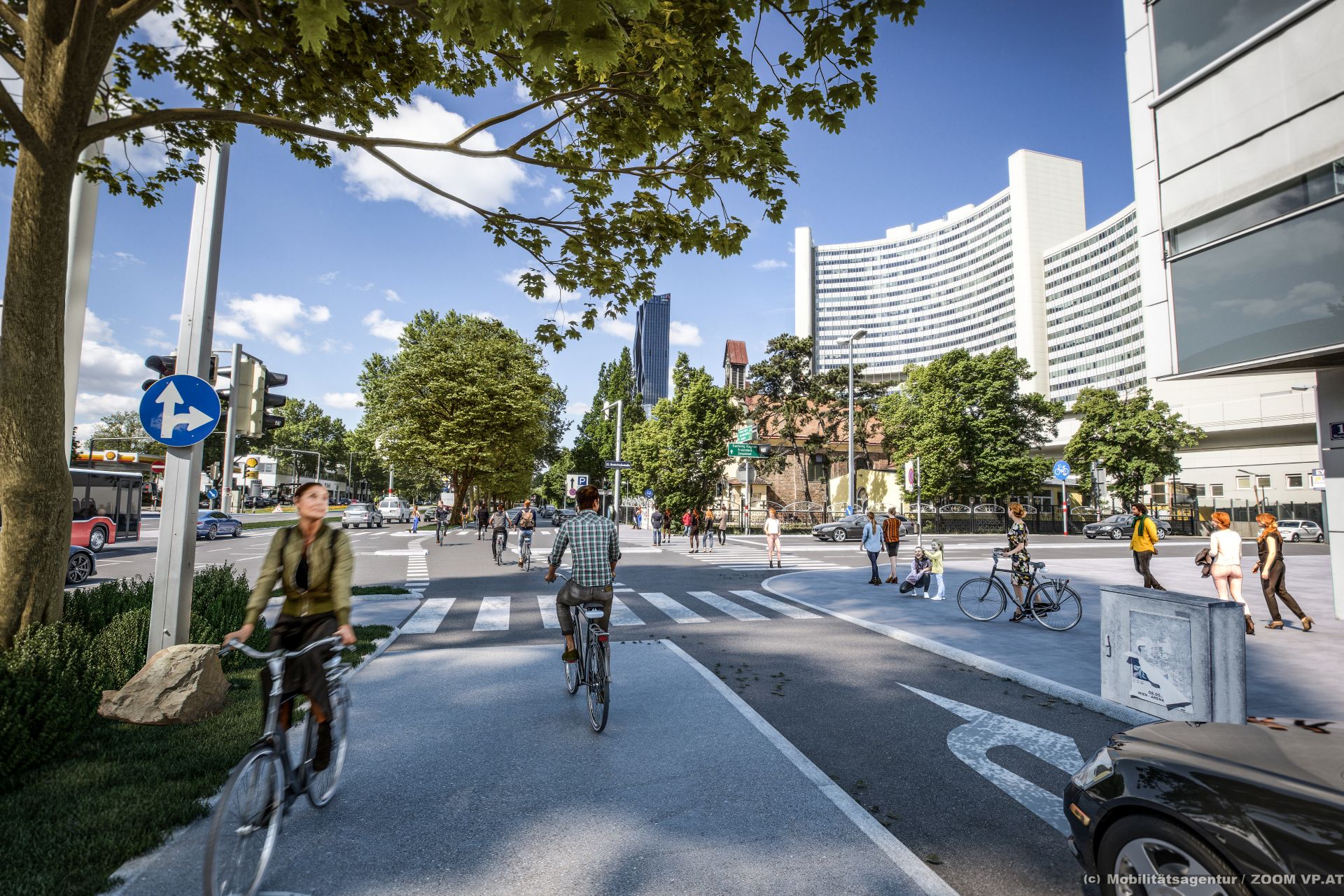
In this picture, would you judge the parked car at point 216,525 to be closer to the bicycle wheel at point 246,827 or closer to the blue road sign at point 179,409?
the blue road sign at point 179,409

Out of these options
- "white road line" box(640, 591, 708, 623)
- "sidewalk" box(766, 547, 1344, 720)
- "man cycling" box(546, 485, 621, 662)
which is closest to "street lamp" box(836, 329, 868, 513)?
"sidewalk" box(766, 547, 1344, 720)

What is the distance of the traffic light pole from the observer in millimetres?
5895

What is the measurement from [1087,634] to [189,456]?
1124 cm

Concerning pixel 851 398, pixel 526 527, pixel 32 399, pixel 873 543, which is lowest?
pixel 873 543

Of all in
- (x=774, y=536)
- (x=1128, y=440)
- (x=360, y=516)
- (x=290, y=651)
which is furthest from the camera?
(x=1128, y=440)

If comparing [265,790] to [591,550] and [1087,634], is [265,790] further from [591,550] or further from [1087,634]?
[1087,634]

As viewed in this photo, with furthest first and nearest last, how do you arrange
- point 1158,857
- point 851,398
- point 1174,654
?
point 851,398 → point 1174,654 → point 1158,857

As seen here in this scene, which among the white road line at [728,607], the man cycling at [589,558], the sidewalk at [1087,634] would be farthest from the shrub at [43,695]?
the white road line at [728,607]

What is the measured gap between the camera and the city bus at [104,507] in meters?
18.6

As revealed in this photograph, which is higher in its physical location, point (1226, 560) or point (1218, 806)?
point (1226, 560)

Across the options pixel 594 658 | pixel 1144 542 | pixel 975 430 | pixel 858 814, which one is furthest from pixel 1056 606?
pixel 975 430

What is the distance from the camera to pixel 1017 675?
22.8 feet

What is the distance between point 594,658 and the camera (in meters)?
5.23

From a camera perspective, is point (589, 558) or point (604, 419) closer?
point (589, 558)
